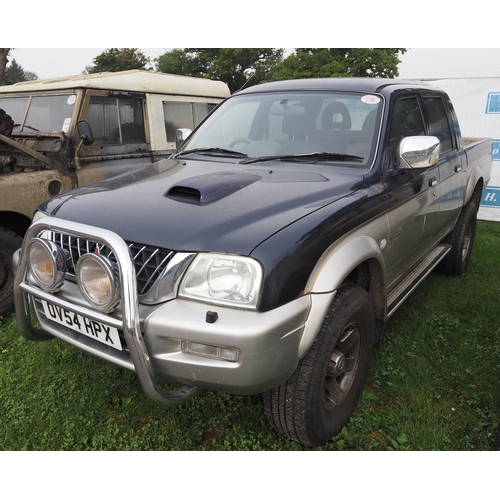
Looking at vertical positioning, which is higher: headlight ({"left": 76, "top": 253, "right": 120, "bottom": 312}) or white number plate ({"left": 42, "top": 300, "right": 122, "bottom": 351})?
headlight ({"left": 76, "top": 253, "right": 120, "bottom": 312})

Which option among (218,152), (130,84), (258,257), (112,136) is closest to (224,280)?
(258,257)

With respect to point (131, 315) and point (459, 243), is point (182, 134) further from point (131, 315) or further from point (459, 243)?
point (459, 243)

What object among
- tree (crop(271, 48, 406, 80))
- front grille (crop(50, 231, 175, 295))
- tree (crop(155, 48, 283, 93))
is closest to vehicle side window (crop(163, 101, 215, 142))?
front grille (crop(50, 231, 175, 295))

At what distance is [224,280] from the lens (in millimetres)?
1822

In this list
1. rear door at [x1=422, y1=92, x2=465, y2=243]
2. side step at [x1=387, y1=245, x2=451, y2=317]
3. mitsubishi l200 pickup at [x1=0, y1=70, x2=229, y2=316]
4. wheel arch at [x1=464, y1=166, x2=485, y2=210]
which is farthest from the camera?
wheel arch at [x1=464, y1=166, x2=485, y2=210]

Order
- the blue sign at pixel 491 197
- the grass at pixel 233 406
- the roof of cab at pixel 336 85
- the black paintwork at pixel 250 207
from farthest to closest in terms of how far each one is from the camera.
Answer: the blue sign at pixel 491 197 → the roof of cab at pixel 336 85 → the grass at pixel 233 406 → the black paintwork at pixel 250 207

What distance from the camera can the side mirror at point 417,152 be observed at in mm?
2656

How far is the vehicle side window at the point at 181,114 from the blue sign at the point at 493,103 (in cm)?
478

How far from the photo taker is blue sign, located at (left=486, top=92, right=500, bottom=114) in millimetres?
A: 7417

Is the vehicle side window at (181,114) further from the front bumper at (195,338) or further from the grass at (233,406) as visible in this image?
the front bumper at (195,338)

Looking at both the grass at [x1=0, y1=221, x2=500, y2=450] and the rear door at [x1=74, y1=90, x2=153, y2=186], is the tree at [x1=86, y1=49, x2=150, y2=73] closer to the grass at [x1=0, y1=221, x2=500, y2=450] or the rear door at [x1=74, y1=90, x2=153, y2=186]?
the rear door at [x1=74, y1=90, x2=153, y2=186]

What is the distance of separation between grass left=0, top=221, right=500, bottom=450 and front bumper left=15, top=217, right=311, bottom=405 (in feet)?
2.08

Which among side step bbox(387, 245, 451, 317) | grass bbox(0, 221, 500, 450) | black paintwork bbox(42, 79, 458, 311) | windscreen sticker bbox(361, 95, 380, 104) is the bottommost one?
grass bbox(0, 221, 500, 450)

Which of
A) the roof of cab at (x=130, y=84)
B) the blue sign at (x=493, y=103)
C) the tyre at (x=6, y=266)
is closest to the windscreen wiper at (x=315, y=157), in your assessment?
the tyre at (x=6, y=266)
